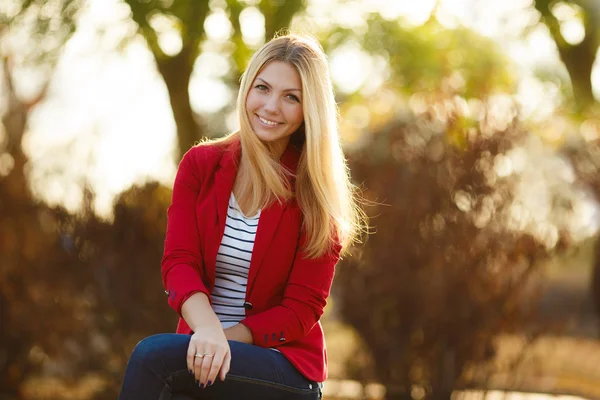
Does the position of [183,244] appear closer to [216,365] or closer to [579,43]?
[216,365]

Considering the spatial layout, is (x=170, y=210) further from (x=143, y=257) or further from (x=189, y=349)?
(x=143, y=257)

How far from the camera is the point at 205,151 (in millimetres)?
3092

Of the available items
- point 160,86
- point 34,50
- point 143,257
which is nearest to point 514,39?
point 160,86

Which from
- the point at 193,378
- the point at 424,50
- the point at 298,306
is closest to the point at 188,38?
the point at 424,50

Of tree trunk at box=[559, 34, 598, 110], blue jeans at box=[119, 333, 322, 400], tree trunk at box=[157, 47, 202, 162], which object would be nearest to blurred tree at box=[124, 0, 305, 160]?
tree trunk at box=[157, 47, 202, 162]

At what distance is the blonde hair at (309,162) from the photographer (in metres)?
2.95

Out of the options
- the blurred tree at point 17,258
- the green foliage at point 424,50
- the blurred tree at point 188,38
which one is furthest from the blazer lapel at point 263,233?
the green foliage at point 424,50

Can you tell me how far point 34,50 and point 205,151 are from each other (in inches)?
253

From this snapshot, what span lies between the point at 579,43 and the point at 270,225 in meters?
9.86

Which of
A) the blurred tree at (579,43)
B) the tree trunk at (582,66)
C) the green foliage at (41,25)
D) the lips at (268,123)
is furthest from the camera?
the tree trunk at (582,66)

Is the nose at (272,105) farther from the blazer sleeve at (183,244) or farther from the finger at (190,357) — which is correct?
the finger at (190,357)

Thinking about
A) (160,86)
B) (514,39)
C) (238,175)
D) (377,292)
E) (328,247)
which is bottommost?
(377,292)

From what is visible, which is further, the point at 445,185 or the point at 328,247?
the point at 445,185

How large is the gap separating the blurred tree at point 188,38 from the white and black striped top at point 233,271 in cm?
605
